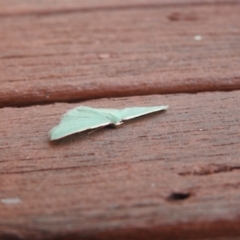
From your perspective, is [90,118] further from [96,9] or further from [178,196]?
[96,9]

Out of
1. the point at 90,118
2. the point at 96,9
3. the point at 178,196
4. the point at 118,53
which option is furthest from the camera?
the point at 96,9

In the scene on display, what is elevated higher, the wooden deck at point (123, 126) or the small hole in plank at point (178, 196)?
the wooden deck at point (123, 126)

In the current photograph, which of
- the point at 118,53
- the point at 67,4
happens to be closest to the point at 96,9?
the point at 67,4

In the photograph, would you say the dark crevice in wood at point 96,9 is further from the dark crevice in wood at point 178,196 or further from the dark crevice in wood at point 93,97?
the dark crevice in wood at point 178,196

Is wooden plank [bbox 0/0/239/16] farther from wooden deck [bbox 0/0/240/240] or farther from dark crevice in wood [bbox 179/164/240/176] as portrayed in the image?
dark crevice in wood [bbox 179/164/240/176]

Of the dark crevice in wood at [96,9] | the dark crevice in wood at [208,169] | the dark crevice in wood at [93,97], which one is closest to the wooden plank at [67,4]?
the dark crevice in wood at [96,9]

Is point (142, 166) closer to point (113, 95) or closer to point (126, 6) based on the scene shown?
point (113, 95)

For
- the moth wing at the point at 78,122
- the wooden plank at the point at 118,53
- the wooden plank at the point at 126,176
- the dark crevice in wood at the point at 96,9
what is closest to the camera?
the wooden plank at the point at 126,176
